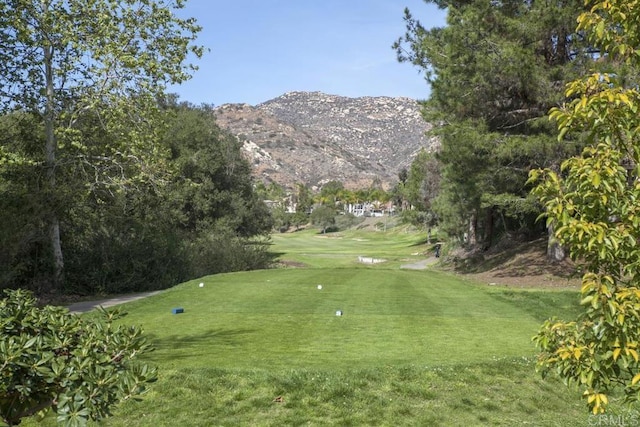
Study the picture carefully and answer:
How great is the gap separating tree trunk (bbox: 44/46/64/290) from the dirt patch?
16.3 metres

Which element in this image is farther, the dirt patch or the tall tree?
the dirt patch

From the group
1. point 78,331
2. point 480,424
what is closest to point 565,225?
point 78,331

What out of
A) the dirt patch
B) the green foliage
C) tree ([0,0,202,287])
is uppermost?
tree ([0,0,202,287])

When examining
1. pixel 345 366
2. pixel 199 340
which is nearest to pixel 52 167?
pixel 199 340

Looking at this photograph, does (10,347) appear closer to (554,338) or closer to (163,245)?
(554,338)

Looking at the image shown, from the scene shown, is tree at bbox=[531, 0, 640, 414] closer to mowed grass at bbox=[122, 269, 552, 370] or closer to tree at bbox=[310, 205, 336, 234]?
mowed grass at bbox=[122, 269, 552, 370]

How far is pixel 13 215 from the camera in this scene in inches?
580

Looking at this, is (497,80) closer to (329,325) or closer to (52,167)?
(329,325)

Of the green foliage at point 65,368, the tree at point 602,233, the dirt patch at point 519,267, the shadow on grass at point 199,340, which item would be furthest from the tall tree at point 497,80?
the green foliage at point 65,368

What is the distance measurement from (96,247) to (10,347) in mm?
16911

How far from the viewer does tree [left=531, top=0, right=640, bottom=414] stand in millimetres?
2941

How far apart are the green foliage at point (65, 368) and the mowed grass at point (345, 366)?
119 inches

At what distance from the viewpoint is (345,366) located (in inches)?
286

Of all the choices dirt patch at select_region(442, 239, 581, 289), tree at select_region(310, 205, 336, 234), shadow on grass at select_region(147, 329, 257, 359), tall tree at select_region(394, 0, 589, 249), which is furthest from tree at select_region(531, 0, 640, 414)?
tree at select_region(310, 205, 336, 234)
